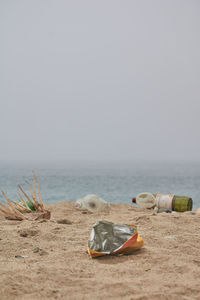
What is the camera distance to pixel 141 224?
309 cm

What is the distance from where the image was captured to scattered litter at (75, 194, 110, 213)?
466 centimetres

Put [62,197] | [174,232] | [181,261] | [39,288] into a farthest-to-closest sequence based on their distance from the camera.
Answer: [62,197]
[174,232]
[181,261]
[39,288]

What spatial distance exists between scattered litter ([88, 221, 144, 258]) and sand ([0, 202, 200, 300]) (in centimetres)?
5

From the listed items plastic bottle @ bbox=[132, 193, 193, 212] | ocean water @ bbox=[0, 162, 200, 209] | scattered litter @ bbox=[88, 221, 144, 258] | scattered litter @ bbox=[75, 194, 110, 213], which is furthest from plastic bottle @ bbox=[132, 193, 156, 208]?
scattered litter @ bbox=[88, 221, 144, 258]

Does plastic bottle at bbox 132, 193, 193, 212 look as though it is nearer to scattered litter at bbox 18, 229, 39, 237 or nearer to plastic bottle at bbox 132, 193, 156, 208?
plastic bottle at bbox 132, 193, 156, 208

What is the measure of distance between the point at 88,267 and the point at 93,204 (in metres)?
2.95

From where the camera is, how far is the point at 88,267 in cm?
181

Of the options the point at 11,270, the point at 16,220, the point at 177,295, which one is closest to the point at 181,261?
the point at 177,295

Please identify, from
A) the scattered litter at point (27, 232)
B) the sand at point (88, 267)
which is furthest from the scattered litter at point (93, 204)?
the scattered litter at point (27, 232)

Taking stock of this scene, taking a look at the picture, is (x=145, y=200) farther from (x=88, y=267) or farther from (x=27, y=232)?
(x=88, y=267)

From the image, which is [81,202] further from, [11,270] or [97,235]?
[11,270]

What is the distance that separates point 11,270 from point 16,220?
1.74 metres

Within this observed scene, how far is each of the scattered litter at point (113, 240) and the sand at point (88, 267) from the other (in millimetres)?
49

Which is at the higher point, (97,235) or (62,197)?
(97,235)
